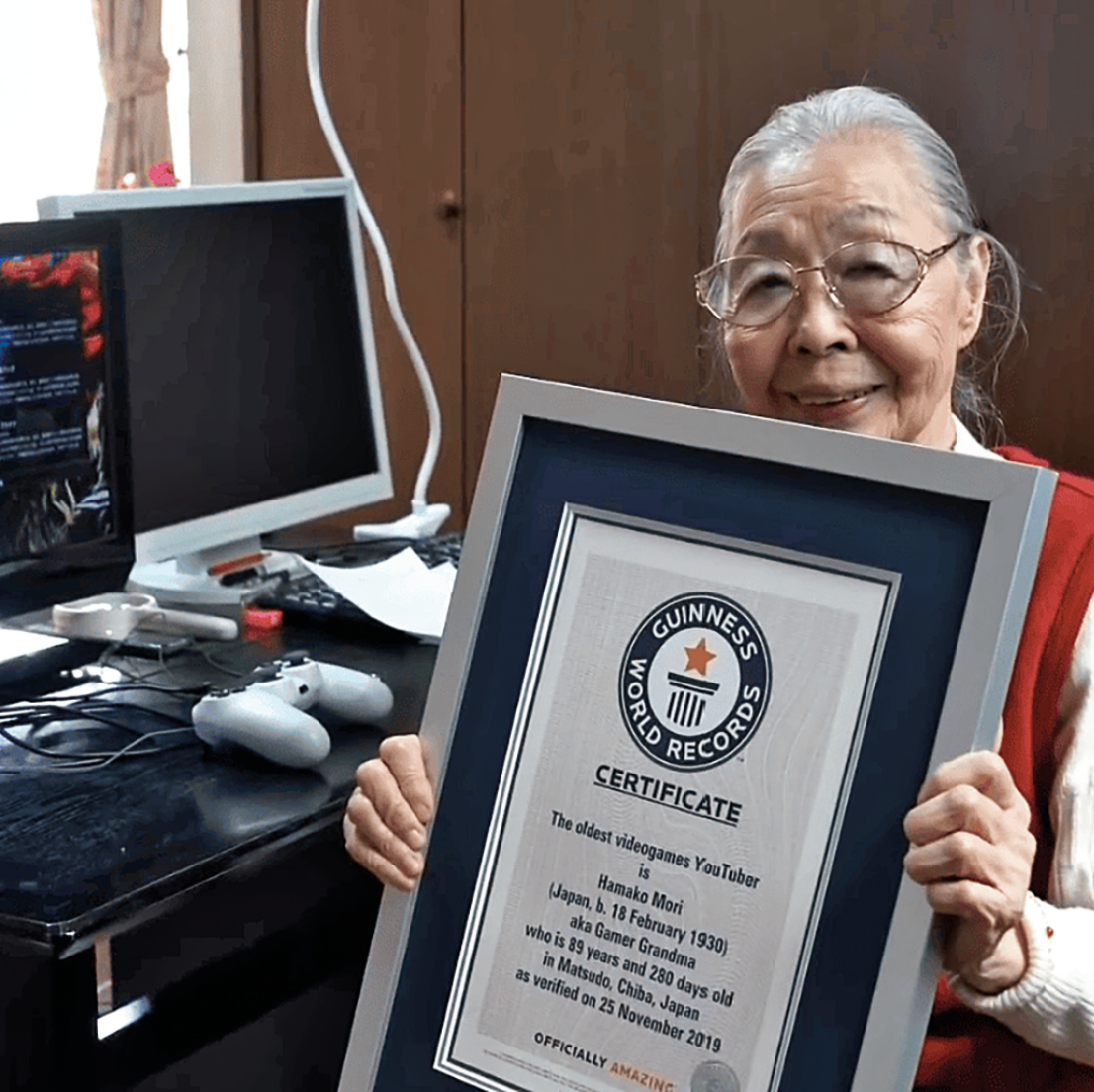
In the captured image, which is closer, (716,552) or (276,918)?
(716,552)

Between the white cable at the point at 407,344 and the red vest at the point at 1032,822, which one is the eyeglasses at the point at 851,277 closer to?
the red vest at the point at 1032,822

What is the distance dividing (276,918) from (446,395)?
1.47 m

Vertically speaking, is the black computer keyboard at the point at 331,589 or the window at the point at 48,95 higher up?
the window at the point at 48,95

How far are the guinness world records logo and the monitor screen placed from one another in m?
0.80

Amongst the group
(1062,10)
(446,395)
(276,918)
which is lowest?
(276,918)

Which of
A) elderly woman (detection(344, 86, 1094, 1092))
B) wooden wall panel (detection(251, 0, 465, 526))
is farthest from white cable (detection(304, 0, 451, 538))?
elderly woman (detection(344, 86, 1094, 1092))

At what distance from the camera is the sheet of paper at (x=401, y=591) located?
71.7 inches

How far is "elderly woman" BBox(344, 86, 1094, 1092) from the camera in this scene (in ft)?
2.98

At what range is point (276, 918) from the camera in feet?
5.84

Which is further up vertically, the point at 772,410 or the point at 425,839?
the point at 772,410

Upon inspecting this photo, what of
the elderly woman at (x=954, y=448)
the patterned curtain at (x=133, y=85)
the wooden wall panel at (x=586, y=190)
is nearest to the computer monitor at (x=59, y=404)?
the elderly woman at (x=954, y=448)

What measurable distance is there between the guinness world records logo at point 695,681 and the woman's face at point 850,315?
14.2 inches

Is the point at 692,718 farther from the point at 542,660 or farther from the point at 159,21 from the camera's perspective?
the point at 159,21

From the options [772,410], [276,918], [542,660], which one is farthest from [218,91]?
[542,660]
